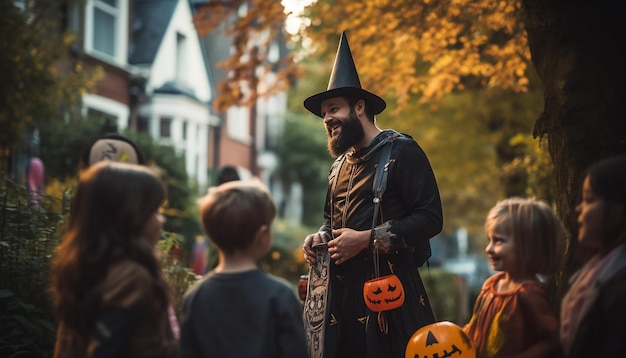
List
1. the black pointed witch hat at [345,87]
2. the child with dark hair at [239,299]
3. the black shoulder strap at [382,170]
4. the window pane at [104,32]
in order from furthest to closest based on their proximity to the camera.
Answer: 1. the window pane at [104,32]
2. the black pointed witch hat at [345,87]
3. the black shoulder strap at [382,170]
4. the child with dark hair at [239,299]

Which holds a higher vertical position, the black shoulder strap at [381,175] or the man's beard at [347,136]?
the man's beard at [347,136]

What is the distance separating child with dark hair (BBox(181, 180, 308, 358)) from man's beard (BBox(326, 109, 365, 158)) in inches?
59.5

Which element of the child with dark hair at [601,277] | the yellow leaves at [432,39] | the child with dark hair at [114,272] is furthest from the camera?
the yellow leaves at [432,39]

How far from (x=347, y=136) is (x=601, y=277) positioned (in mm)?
2116

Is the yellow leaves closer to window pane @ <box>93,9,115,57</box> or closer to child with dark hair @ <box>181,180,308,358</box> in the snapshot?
child with dark hair @ <box>181,180,308,358</box>

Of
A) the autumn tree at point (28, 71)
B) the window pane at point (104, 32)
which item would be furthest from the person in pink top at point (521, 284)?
the window pane at point (104, 32)

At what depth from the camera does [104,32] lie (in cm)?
2208

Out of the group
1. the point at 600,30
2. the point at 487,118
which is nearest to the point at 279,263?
the point at 487,118

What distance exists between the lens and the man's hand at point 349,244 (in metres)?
4.95

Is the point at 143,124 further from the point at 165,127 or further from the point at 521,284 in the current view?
the point at 521,284

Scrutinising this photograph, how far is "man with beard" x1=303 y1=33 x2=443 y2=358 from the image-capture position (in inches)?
196

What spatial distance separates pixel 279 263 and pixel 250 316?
36.9ft

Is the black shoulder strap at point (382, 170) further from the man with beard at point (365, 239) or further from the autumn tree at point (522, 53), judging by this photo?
the autumn tree at point (522, 53)

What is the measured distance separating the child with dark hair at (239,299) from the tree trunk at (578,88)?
2.79 metres
